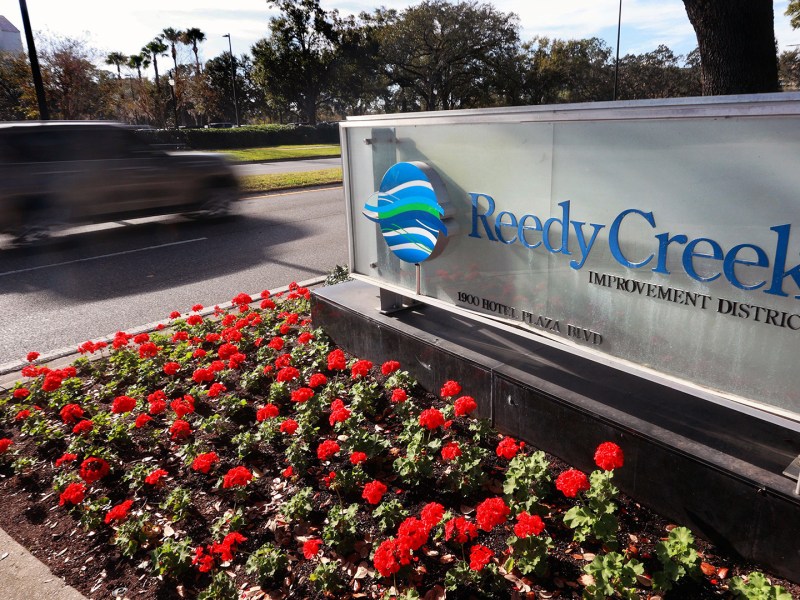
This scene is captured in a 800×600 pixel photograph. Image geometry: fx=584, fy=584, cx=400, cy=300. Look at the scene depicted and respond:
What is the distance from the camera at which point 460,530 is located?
2502 mm

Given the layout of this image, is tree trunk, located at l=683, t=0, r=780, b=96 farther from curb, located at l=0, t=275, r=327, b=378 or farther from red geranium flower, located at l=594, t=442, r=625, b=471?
curb, located at l=0, t=275, r=327, b=378

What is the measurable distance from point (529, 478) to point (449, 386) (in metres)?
0.72

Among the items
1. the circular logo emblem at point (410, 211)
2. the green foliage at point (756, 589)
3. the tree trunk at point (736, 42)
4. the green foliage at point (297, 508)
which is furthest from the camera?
the tree trunk at point (736, 42)

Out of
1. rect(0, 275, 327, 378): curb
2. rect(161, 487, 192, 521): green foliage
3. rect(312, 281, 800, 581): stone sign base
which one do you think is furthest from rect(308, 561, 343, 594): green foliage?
rect(0, 275, 327, 378): curb

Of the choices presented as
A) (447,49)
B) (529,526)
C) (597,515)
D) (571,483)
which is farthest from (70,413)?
(447,49)

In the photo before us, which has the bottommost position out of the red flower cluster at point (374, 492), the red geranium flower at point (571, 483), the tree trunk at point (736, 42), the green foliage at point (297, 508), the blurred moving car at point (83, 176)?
the green foliage at point (297, 508)

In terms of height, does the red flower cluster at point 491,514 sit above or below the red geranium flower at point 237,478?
above

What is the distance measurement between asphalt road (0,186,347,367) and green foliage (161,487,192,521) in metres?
3.29

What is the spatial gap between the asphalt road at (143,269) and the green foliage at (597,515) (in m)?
4.99

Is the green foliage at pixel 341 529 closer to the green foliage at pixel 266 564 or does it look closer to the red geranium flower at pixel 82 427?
the green foliage at pixel 266 564

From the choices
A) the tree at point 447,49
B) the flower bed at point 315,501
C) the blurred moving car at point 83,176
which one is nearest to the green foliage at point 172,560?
the flower bed at point 315,501

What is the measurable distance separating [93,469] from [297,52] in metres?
50.9

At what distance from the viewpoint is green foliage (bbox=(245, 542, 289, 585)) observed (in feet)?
8.41

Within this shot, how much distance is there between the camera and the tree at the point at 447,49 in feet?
151
